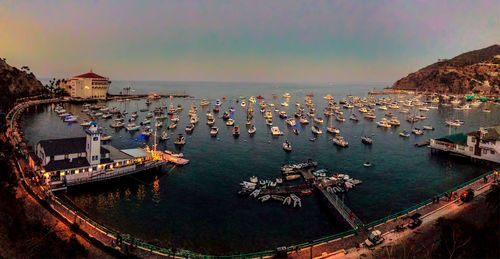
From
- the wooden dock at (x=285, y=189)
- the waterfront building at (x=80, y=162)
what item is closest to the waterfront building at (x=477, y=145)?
the wooden dock at (x=285, y=189)

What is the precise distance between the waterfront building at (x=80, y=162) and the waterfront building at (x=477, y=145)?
6314cm

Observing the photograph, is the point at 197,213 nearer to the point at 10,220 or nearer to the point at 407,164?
the point at 10,220

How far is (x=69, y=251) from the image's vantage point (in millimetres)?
26547

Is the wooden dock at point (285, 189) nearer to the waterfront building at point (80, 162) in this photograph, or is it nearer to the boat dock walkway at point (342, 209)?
the boat dock walkway at point (342, 209)

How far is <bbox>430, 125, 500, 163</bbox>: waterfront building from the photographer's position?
60.4m

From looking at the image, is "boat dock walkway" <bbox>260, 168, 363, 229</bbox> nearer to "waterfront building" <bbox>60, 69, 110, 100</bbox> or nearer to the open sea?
the open sea

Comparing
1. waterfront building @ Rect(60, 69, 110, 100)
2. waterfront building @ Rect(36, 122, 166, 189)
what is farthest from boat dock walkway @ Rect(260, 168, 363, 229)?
waterfront building @ Rect(60, 69, 110, 100)

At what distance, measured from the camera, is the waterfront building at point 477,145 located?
60375 millimetres

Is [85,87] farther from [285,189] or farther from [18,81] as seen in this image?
[285,189]

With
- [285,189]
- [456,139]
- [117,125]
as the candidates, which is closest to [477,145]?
[456,139]

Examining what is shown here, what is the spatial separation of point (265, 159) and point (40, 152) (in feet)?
129

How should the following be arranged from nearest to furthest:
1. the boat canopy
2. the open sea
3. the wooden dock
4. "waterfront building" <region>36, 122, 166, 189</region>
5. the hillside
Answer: the open sea, "waterfront building" <region>36, 122, 166, 189</region>, the wooden dock, the boat canopy, the hillside

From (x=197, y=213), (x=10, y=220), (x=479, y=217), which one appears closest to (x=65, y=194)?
(x=10, y=220)

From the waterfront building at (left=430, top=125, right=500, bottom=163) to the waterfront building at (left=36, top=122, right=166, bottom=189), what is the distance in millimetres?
63136
